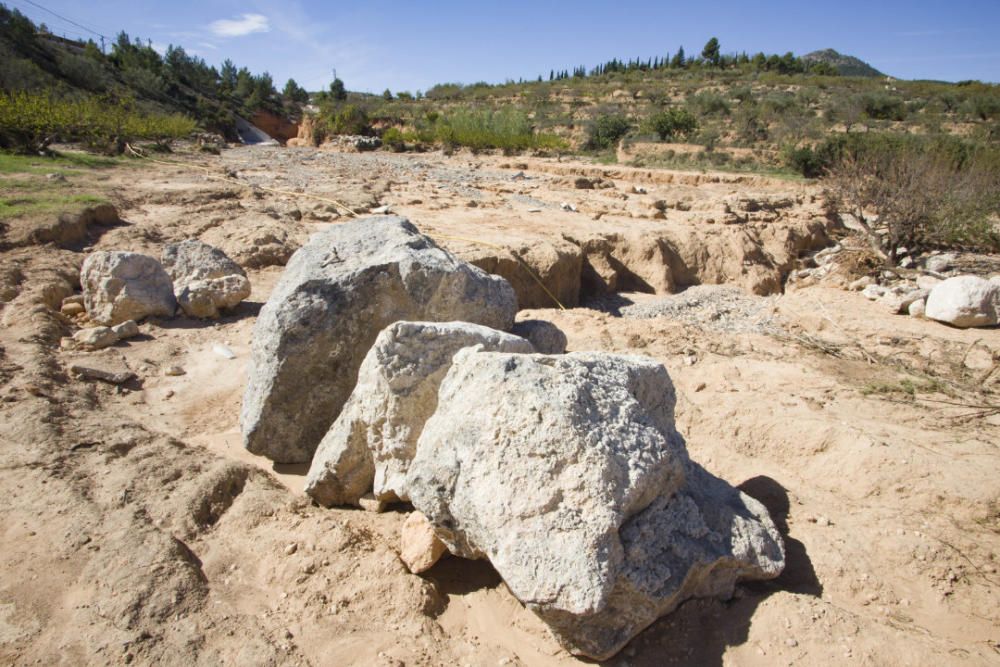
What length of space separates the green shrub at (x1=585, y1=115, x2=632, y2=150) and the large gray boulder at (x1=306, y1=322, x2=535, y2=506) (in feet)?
69.1

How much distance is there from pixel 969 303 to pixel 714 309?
8.74 ft

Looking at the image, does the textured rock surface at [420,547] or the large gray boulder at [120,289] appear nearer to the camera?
the textured rock surface at [420,547]

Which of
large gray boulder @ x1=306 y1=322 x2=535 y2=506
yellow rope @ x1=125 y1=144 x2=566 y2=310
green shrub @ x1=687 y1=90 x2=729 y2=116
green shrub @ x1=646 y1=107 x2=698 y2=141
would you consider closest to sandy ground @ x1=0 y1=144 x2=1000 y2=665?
large gray boulder @ x1=306 y1=322 x2=535 y2=506

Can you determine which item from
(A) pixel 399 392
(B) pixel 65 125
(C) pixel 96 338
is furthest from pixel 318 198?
(B) pixel 65 125

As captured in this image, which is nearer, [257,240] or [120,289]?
[120,289]

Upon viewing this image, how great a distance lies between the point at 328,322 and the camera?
10.5 feet

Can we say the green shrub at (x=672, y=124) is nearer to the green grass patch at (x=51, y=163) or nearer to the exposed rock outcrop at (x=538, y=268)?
the exposed rock outcrop at (x=538, y=268)

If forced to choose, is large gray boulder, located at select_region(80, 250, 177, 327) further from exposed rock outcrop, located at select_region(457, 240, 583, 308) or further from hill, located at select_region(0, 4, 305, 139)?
hill, located at select_region(0, 4, 305, 139)

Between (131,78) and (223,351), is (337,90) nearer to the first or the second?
(131,78)

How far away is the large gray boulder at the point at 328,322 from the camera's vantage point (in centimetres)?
320

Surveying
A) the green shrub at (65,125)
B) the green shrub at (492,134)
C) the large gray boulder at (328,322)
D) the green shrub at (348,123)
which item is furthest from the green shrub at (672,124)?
the large gray boulder at (328,322)

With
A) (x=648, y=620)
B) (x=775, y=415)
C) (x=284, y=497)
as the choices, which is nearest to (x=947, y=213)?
(x=775, y=415)

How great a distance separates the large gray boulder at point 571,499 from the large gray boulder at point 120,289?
424cm

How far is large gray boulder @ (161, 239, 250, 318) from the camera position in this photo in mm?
5352
